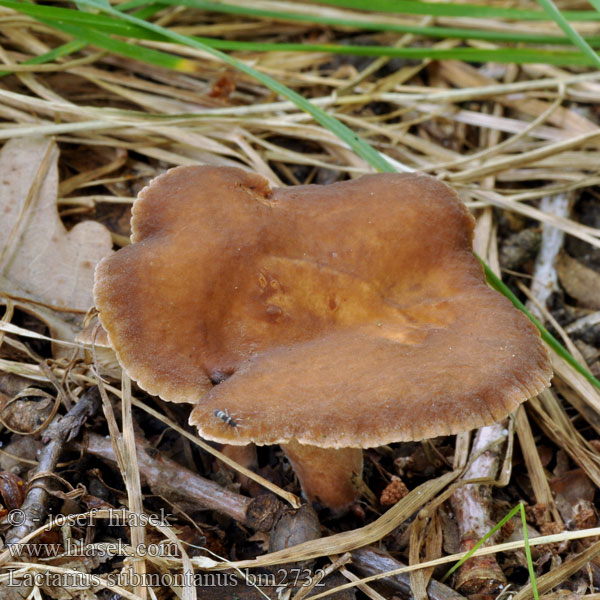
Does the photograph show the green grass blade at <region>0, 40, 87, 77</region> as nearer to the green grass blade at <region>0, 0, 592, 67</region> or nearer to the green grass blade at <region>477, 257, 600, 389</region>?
the green grass blade at <region>0, 0, 592, 67</region>

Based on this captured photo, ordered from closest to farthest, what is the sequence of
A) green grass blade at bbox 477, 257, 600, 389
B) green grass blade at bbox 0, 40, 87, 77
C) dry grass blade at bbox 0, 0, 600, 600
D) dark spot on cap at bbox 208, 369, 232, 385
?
dark spot on cap at bbox 208, 369, 232, 385 < green grass blade at bbox 477, 257, 600, 389 < dry grass blade at bbox 0, 0, 600, 600 < green grass blade at bbox 0, 40, 87, 77

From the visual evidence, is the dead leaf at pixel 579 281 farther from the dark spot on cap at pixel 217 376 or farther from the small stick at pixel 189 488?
the dark spot on cap at pixel 217 376

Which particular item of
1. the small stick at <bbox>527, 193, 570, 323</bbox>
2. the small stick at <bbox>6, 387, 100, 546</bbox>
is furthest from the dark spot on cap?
the small stick at <bbox>527, 193, 570, 323</bbox>

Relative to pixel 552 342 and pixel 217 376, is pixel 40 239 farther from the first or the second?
pixel 552 342

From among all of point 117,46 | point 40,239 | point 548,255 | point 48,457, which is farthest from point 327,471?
point 117,46

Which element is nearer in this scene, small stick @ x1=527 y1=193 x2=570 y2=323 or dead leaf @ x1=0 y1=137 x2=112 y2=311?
dead leaf @ x1=0 y1=137 x2=112 y2=311
